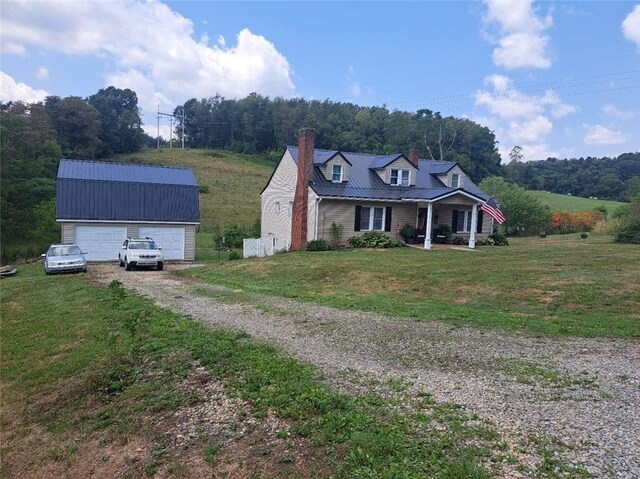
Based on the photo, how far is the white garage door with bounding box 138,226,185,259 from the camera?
95.0 feet

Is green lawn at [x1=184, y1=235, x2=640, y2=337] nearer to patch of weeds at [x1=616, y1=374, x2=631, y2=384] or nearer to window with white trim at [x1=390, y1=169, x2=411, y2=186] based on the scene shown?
patch of weeds at [x1=616, y1=374, x2=631, y2=384]

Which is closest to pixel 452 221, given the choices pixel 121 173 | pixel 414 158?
pixel 414 158

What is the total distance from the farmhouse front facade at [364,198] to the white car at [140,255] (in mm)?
8204

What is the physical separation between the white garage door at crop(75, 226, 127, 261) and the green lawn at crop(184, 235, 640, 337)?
9.16m

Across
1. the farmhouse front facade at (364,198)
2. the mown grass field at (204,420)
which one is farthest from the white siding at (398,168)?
the mown grass field at (204,420)

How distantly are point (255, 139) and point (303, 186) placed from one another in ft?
253

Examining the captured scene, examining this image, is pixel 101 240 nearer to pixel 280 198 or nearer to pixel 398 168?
pixel 280 198

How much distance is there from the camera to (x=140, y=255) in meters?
23.0

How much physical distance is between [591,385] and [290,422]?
4.10 m

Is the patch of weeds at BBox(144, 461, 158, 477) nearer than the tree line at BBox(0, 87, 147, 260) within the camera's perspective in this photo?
Yes

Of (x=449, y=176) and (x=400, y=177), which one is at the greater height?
(x=449, y=176)

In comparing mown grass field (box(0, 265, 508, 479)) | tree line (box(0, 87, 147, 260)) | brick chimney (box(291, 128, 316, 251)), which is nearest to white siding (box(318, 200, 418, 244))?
brick chimney (box(291, 128, 316, 251))

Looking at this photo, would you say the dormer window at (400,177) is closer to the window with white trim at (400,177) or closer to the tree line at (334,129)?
the window with white trim at (400,177)

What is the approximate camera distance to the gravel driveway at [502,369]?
15.3 ft
